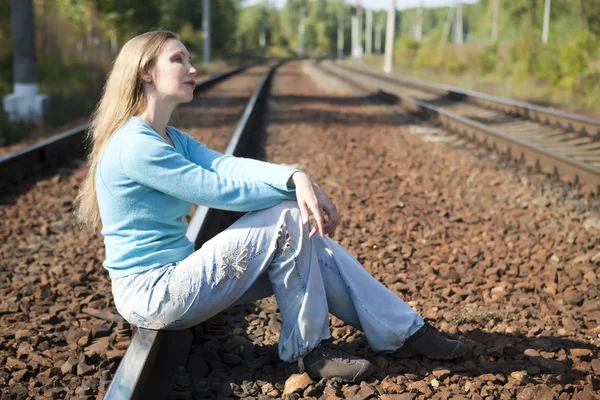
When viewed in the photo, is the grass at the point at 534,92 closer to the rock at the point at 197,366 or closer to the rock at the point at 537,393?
the rock at the point at 537,393

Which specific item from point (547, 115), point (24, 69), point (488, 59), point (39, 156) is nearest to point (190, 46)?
point (488, 59)

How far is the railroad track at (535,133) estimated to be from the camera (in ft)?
22.1

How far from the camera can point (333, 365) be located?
2736mm

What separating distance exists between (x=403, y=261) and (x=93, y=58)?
15721mm

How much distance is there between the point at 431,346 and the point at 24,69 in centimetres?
969

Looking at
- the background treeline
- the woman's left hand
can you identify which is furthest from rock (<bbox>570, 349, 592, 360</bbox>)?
the background treeline

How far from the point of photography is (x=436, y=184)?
6.70 metres

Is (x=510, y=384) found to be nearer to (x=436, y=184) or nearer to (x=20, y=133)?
(x=436, y=184)

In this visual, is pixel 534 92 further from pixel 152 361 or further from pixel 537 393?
pixel 152 361

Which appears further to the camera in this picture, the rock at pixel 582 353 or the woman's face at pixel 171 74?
the rock at pixel 582 353

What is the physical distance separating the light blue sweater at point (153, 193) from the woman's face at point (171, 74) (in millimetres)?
162

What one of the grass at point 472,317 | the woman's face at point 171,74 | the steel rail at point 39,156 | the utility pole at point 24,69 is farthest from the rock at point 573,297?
the utility pole at point 24,69

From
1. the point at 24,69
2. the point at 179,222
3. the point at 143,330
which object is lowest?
the point at 143,330

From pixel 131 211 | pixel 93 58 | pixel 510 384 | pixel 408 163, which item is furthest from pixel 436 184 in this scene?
pixel 93 58
